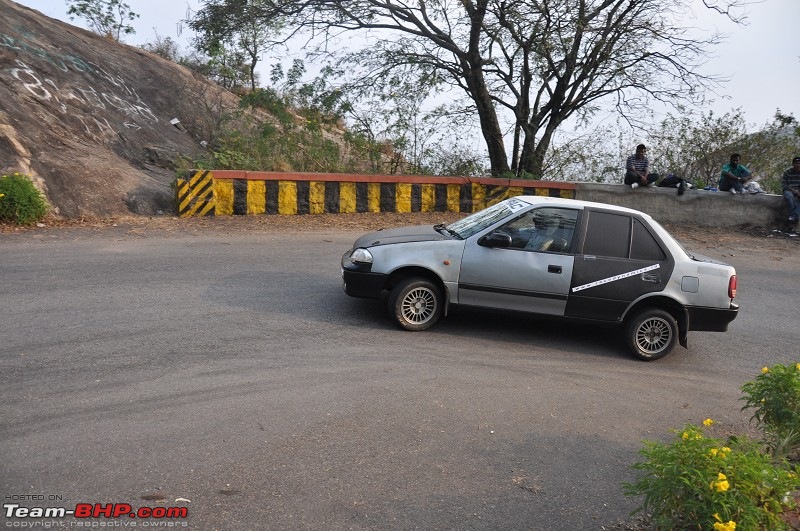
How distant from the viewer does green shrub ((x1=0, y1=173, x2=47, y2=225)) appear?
11.3m

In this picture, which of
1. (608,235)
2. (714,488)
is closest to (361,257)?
(608,235)

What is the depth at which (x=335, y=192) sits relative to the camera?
47.2ft

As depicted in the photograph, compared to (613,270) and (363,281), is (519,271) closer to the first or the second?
(613,270)

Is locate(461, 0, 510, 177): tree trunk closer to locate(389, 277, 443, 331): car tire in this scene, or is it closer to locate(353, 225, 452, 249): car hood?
locate(353, 225, 452, 249): car hood

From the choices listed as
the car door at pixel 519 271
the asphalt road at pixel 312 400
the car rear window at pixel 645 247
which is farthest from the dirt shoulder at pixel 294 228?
the car rear window at pixel 645 247

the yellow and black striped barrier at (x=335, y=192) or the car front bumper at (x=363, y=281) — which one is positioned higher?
the yellow and black striped barrier at (x=335, y=192)

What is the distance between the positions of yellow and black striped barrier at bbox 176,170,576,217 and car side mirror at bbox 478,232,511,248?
726cm

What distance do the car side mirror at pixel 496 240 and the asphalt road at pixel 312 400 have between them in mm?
1096

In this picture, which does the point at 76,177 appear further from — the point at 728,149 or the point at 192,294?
the point at 728,149

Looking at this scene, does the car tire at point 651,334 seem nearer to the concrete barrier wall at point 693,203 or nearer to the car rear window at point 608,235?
the car rear window at point 608,235

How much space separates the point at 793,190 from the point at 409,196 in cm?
889

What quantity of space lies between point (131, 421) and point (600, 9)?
51.1 ft

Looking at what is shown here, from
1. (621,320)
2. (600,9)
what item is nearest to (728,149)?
(600,9)

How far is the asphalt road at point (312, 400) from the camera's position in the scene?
13.4ft
